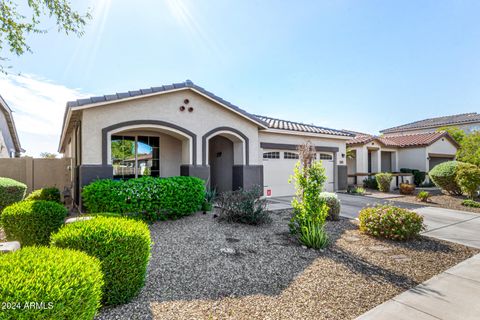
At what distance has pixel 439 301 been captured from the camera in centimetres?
363

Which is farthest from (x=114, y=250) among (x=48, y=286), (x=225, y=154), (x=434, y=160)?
(x=434, y=160)

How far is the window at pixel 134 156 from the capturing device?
1080 centimetres

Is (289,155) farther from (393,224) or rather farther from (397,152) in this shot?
(397,152)

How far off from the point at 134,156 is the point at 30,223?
5891mm

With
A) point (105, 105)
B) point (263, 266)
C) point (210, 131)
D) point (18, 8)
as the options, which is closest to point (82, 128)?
point (105, 105)

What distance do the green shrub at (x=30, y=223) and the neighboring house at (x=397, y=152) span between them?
18596mm

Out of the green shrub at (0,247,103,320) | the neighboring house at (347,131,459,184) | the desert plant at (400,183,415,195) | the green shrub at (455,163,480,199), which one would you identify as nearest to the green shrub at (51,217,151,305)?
the green shrub at (0,247,103,320)

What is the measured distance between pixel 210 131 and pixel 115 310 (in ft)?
26.9

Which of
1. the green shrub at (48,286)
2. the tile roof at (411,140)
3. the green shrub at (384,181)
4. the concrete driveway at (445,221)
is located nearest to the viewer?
the green shrub at (48,286)

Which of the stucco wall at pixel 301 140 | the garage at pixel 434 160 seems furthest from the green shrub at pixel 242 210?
the garage at pixel 434 160

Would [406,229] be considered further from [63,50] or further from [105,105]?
[63,50]

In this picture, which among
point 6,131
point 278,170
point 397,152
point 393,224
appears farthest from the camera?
point 397,152

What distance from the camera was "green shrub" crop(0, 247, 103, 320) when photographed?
1.88 m

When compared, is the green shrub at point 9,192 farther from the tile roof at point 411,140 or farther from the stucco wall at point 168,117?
the tile roof at point 411,140
